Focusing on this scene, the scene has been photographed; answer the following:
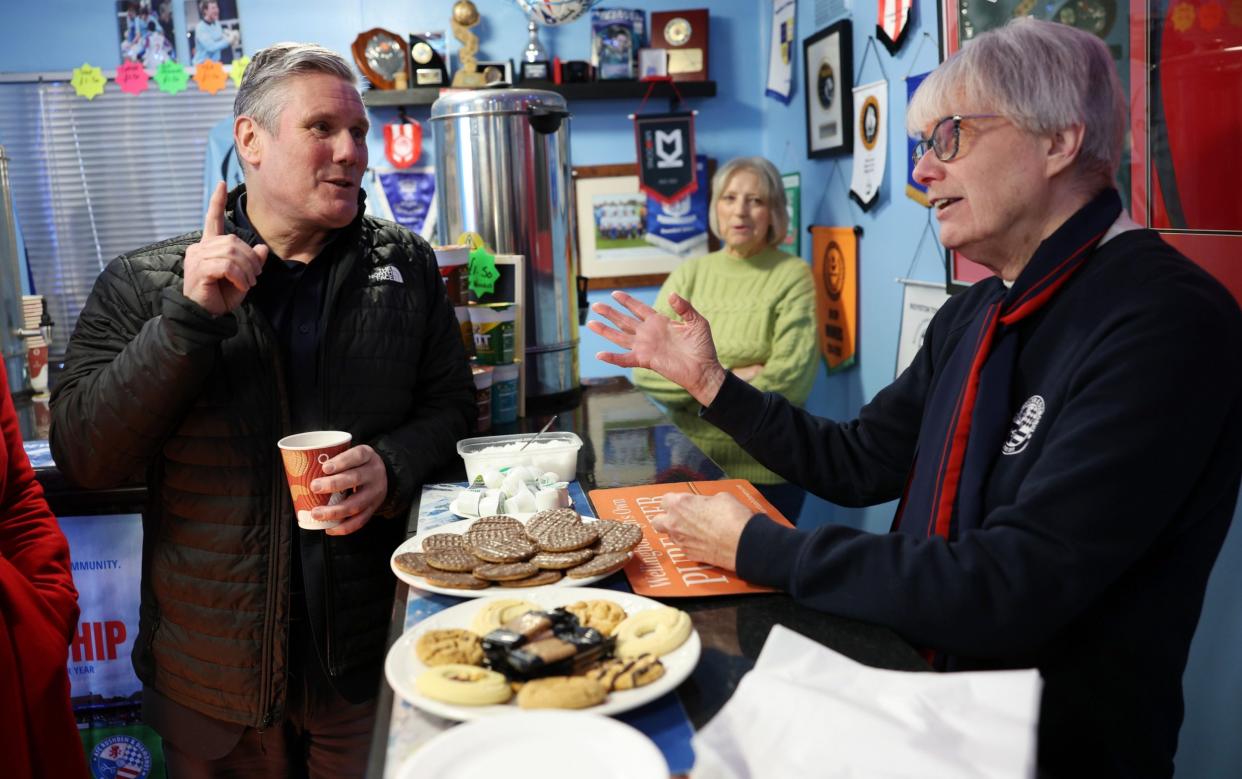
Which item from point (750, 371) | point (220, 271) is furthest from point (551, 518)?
point (750, 371)

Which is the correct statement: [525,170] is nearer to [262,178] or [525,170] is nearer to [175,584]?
[262,178]

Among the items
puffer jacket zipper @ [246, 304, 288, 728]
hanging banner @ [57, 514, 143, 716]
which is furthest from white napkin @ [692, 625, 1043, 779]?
hanging banner @ [57, 514, 143, 716]

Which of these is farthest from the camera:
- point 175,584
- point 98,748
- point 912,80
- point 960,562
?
point 912,80

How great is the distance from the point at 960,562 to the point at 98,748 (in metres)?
2.05

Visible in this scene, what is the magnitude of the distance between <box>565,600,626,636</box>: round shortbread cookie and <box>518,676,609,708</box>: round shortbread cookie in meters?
0.13

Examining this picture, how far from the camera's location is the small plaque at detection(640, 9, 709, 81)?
15.4 ft

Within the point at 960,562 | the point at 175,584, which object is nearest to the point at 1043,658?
the point at 960,562

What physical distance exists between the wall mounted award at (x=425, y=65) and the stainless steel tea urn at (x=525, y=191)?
1.89 meters

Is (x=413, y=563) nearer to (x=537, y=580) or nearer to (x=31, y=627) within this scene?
(x=537, y=580)

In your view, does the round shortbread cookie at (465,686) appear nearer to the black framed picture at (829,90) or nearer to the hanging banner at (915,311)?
the hanging banner at (915,311)

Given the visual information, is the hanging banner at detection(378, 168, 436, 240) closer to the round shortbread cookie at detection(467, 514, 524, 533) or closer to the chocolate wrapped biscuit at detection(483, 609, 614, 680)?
the round shortbread cookie at detection(467, 514, 524, 533)

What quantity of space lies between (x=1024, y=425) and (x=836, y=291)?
292cm

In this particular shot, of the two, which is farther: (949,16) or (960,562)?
(949,16)

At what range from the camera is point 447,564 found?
1.28 metres
